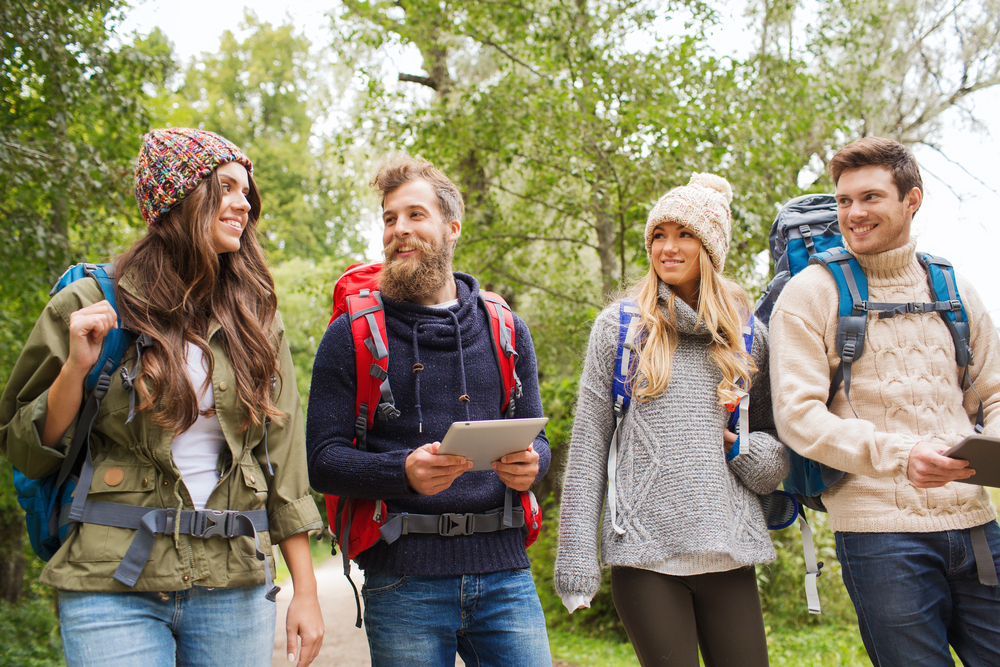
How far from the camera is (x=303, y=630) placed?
2.21 m

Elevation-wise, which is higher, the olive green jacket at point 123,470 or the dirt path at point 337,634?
the olive green jacket at point 123,470

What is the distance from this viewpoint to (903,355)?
2.59 metres

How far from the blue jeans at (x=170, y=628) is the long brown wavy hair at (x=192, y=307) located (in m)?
0.47

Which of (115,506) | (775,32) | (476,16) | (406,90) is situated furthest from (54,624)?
(775,32)

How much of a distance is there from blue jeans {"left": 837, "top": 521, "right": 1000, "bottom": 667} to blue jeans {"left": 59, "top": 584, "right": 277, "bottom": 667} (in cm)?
194

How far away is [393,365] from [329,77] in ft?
37.7

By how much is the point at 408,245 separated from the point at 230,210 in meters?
0.61

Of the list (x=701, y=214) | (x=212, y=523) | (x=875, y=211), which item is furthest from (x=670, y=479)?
(x=212, y=523)

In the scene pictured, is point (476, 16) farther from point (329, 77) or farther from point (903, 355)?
point (903, 355)

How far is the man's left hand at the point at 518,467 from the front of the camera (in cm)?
226

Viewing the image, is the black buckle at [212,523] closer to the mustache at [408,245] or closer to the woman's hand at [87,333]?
the woman's hand at [87,333]

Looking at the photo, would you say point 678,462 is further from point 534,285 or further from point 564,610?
point 564,610

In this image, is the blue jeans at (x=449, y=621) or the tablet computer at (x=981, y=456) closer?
the tablet computer at (x=981, y=456)

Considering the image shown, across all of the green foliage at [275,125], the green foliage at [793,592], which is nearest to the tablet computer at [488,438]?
the green foliage at [793,592]
